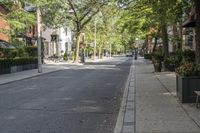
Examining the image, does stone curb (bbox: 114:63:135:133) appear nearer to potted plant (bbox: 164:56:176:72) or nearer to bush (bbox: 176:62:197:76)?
bush (bbox: 176:62:197:76)

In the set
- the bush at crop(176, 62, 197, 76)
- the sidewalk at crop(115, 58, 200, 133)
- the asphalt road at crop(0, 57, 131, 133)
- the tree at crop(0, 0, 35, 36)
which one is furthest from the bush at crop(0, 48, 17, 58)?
the bush at crop(176, 62, 197, 76)

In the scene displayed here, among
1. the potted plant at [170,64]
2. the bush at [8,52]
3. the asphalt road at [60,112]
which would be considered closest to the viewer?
the asphalt road at [60,112]

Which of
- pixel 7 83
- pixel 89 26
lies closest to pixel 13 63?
pixel 7 83

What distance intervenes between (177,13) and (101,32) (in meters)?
69.2

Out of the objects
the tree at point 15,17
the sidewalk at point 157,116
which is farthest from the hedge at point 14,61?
the sidewalk at point 157,116

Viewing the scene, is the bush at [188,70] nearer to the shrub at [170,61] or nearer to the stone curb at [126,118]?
the stone curb at [126,118]

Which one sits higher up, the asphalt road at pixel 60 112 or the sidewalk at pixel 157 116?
the sidewalk at pixel 157 116

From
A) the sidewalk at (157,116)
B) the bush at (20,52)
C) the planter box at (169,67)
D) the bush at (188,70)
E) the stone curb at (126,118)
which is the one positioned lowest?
the stone curb at (126,118)

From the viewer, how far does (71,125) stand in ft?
33.6

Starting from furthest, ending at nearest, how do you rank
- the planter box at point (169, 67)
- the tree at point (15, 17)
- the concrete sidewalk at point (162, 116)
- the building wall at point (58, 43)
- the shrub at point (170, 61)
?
the building wall at point (58, 43)
the planter box at point (169, 67)
the shrub at point (170, 61)
the tree at point (15, 17)
the concrete sidewalk at point (162, 116)

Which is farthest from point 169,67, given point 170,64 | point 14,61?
point 14,61

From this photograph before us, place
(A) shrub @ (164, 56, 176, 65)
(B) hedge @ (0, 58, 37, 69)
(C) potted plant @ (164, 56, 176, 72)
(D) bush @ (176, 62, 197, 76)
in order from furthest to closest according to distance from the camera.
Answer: (B) hedge @ (0, 58, 37, 69) → (C) potted plant @ (164, 56, 176, 72) → (A) shrub @ (164, 56, 176, 65) → (D) bush @ (176, 62, 197, 76)

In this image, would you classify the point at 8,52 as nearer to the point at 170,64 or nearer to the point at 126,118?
the point at 170,64

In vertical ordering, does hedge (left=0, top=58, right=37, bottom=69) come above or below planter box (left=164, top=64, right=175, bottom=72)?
above
